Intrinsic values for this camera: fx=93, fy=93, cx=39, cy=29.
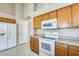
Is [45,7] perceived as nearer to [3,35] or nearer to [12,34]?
[12,34]

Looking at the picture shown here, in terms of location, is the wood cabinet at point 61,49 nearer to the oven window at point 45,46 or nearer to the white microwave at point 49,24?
the oven window at point 45,46

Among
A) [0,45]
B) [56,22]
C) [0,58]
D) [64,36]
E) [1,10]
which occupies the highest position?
[1,10]

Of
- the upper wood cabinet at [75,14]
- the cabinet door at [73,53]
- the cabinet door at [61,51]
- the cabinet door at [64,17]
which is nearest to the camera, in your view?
the cabinet door at [73,53]

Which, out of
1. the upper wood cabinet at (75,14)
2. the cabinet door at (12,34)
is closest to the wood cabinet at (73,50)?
the upper wood cabinet at (75,14)

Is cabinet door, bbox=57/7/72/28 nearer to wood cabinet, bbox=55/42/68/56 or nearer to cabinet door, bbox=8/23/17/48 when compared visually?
wood cabinet, bbox=55/42/68/56

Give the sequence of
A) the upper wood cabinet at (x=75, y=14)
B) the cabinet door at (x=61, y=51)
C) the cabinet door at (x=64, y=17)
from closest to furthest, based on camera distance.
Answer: the cabinet door at (x=61, y=51) → the upper wood cabinet at (x=75, y=14) → the cabinet door at (x=64, y=17)

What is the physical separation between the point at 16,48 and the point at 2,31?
1.33 ft

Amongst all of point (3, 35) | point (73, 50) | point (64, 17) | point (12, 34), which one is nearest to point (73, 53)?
point (73, 50)

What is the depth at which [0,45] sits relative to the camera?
65.2 inches

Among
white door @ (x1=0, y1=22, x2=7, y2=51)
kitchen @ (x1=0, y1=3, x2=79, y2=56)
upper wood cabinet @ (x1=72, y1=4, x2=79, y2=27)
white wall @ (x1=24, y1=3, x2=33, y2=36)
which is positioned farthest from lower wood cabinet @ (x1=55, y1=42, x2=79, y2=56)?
white door @ (x1=0, y1=22, x2=7, y2=51)

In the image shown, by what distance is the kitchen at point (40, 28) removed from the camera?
1642 mm

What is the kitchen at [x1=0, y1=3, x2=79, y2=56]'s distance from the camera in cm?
164

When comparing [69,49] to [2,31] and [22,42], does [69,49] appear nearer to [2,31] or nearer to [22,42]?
[22,42]

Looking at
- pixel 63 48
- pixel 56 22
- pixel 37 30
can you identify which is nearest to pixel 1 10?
pixel 37 30
